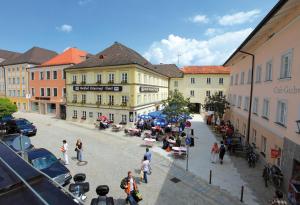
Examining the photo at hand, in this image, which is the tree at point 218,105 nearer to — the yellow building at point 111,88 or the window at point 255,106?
the window at point 255,106

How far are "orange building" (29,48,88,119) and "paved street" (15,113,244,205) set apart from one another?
15.8 meters

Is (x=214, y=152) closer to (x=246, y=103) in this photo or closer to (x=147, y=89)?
(x=246, y=103)

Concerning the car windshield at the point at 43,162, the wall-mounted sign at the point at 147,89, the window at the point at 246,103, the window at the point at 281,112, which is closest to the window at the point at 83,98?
the wall-mounted sign at the point at 147,89

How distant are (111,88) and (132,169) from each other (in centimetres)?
1575

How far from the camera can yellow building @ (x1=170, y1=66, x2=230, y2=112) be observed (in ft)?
134

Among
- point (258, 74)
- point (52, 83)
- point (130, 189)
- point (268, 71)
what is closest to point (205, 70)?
point (258, 74)

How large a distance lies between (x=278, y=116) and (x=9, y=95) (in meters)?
55.3

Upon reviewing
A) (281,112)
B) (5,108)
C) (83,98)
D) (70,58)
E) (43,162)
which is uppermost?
(70,58)

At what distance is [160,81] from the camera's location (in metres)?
37.7

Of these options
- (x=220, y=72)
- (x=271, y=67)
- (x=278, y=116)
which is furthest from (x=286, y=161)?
(x=220, y=72)

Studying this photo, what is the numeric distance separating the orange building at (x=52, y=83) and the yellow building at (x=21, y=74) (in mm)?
2528

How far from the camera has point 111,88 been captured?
2598cm

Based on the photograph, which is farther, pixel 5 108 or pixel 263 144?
pixel 5 108

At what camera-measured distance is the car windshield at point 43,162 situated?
9.73 meters
